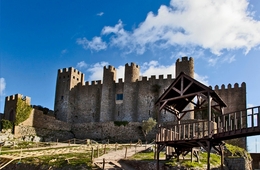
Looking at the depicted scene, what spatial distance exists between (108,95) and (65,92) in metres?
8.84

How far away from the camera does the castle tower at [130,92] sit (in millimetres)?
54312

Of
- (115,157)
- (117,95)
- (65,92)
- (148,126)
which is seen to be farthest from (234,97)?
(115,157)

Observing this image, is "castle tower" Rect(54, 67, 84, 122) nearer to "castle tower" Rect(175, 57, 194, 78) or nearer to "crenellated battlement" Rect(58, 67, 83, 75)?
"crenellated battlement" Rect(58, 67, 83, 75)

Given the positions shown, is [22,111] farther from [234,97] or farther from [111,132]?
[234,97]

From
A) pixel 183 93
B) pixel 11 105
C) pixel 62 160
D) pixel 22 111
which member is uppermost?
pixel 11 105

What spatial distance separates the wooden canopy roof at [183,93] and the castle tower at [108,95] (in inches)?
1213

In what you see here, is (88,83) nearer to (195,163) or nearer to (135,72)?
(135,72)

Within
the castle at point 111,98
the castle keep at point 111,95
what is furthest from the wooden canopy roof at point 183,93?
the castle keep at point 111,95

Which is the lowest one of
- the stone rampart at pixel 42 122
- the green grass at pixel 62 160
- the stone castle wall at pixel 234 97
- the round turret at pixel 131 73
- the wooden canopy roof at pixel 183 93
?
the green grass at pixel 62 160

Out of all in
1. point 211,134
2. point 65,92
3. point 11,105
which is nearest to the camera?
point 211,134

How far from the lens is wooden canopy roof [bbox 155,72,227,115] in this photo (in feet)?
70.8

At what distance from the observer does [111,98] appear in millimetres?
56906

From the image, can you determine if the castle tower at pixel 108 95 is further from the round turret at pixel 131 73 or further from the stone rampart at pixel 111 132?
the stone rampart at pixel 111 132

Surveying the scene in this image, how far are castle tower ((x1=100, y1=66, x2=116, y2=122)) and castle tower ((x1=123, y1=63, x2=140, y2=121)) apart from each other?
110 inches
